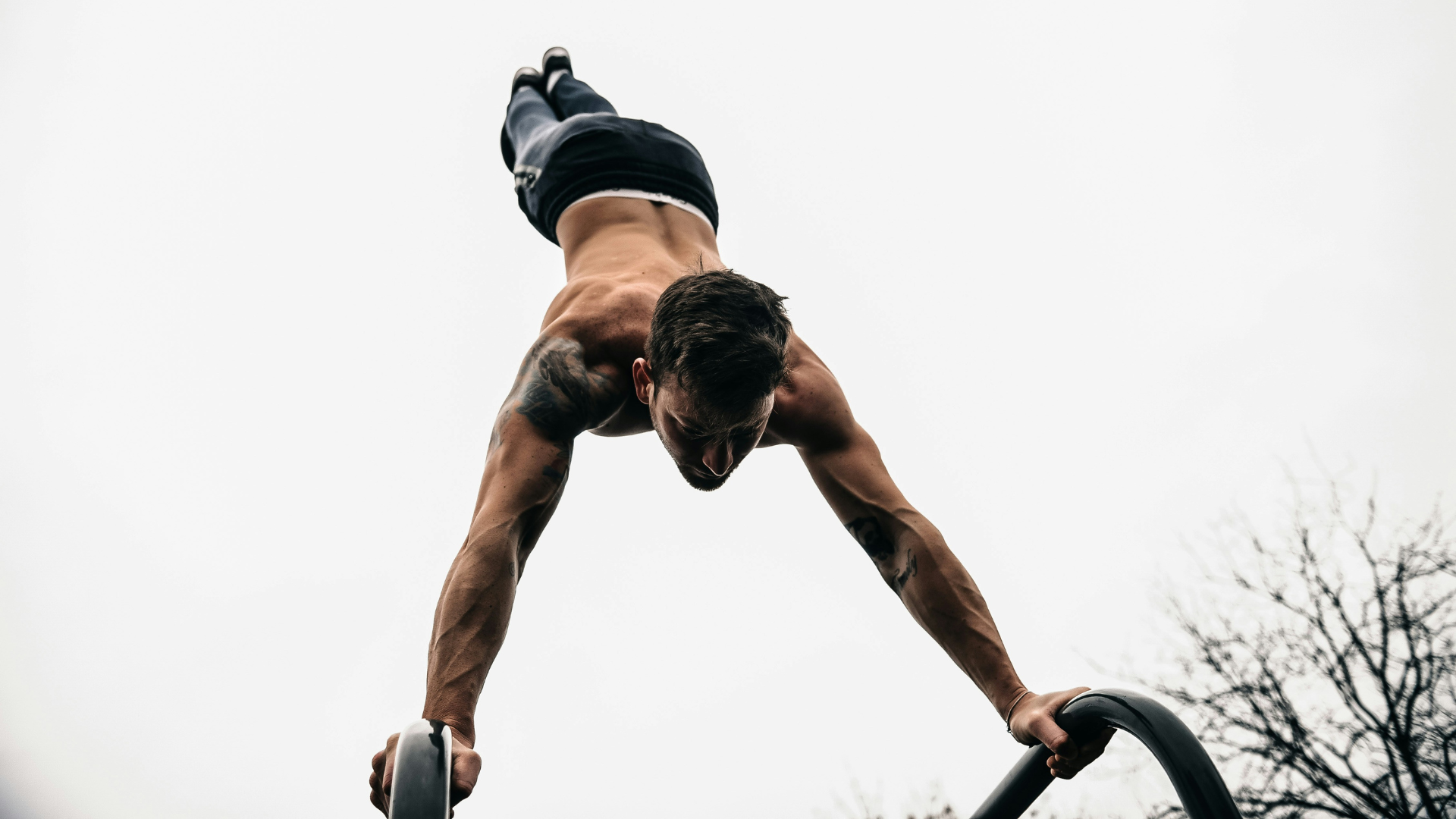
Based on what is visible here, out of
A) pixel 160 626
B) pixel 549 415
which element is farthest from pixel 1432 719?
pixel 160 626

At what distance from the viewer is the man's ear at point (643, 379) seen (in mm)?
2181

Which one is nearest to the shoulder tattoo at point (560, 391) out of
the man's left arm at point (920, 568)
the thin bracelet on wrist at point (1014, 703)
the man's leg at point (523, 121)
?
the man's left arm at point (920, 568)

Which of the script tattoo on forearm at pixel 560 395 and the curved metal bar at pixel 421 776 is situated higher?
the script tattoo on forearm at pixel 560 395

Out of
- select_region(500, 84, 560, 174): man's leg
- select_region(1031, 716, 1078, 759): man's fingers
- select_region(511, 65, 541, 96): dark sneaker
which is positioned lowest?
select_region(1031, 716, 1078, 759): man's fingers

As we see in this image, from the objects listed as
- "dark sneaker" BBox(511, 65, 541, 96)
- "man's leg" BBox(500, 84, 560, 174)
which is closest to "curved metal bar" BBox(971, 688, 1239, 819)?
"man's leg" BBox(500, 84, 560, 174)

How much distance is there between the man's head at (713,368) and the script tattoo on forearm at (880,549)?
43cm

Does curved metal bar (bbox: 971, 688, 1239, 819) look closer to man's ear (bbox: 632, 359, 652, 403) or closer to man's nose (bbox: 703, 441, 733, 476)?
man's nose (bbox: 703, 441, 733, 476)

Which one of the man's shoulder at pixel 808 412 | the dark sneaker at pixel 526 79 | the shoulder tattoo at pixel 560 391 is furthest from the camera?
the dark sneaker at pixel 526 79

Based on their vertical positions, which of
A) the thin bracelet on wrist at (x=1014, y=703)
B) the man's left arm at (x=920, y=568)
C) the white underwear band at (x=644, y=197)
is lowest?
the thin bracelet on wrist at (x=1014, y=703)

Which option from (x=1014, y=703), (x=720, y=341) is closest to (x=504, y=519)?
(x=720, y=341)

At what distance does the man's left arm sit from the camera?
142cm

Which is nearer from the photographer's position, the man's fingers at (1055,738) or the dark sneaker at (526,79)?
the man's fingers at (1055,738)

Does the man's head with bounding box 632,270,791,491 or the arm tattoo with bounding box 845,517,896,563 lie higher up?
the man's head with bounding box 632,270,791,491

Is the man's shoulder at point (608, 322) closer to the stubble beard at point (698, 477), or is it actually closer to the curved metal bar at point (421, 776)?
the stubble beard at point (698, 477)
